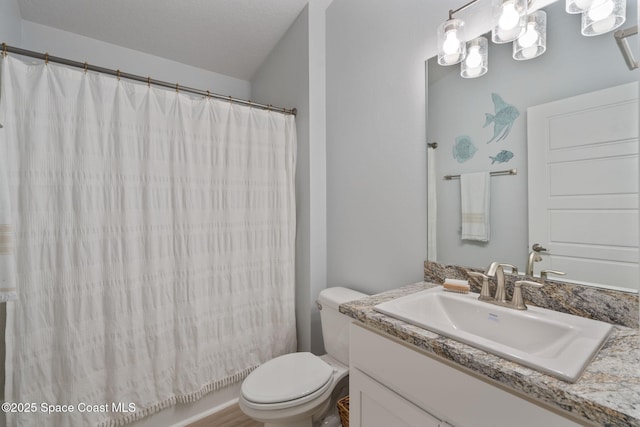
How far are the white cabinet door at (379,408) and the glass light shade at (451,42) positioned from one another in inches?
52.6

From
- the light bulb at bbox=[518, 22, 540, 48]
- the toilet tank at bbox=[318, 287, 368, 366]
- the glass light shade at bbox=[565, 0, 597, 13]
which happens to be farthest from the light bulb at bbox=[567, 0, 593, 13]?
the toilet tank at bbox=[318, 287, 368, 366]

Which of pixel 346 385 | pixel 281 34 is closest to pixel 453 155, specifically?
pixel 346 385

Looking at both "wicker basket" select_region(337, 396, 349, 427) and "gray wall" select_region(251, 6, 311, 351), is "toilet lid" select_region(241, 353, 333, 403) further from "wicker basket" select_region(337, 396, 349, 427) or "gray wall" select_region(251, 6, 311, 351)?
"gray wall" select_region(251, 6, 311, 351)

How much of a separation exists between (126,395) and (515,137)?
7.34ft

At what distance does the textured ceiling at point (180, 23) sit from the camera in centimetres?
175

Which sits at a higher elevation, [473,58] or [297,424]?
[473,58]

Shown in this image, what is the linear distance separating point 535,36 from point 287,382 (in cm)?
179

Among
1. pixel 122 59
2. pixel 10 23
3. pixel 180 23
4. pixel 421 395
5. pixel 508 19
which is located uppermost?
pixel 180 23

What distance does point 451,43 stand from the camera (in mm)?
1156

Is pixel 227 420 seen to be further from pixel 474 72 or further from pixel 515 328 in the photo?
pixel 474 72

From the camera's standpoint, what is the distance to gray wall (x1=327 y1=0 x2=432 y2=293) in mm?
1391

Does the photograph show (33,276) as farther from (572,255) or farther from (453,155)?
(572,255)

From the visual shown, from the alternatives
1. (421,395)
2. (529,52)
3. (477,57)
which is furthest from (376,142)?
(421,395)

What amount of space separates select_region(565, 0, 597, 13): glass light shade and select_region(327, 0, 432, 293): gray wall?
51 centimetres
